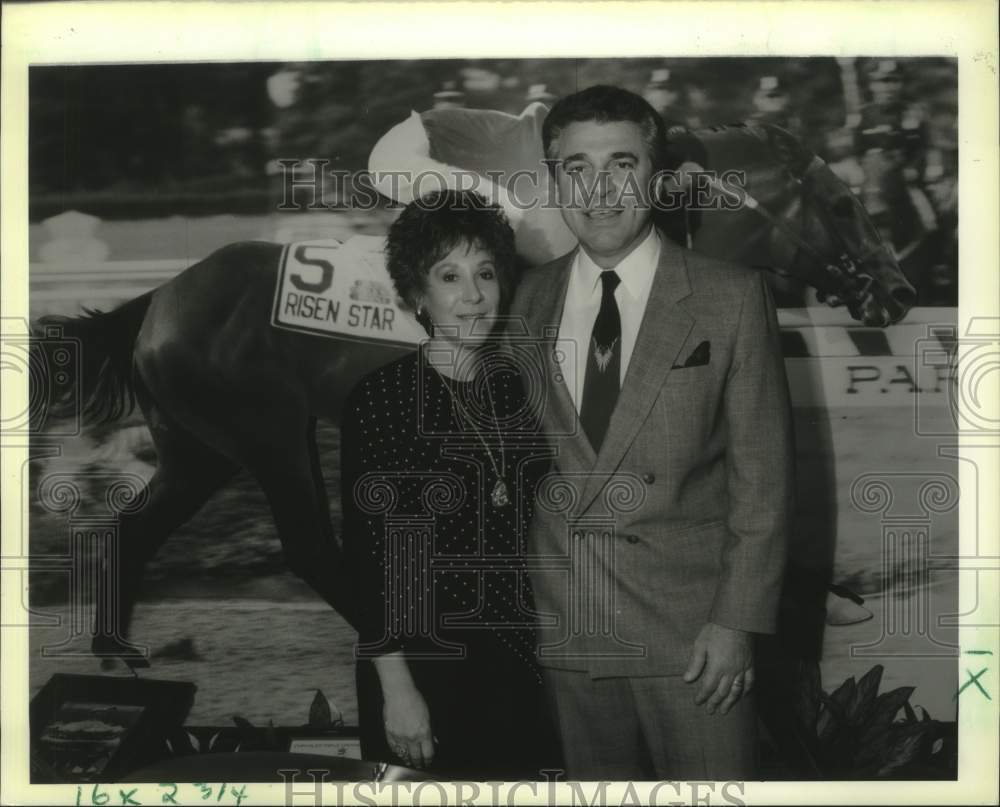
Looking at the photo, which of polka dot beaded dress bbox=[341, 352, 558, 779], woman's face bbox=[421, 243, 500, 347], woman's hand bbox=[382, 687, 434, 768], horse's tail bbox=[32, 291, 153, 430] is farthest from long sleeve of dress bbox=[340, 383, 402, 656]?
horse's tail bbox=[32, 291, 153, 430]

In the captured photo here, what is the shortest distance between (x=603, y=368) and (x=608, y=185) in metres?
0.54

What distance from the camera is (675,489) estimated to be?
3.28 metres

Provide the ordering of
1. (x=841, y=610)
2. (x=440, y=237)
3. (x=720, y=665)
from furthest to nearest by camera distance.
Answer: (x=841, y=610), (x=440, y=237), (x=720, y=665)

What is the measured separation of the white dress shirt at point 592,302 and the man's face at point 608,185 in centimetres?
3

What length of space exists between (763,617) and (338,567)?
1.27 metres

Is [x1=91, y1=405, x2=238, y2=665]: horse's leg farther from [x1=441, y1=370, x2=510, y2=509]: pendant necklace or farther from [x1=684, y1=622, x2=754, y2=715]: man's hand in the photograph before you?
[x1=684, y1=622, x2=754, y2=715]: man's hand

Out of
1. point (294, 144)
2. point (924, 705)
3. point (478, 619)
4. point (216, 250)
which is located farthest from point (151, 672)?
point (924, 705)

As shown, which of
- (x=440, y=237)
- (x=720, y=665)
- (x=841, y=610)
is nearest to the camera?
(x=720, y=665)

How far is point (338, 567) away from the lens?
11.4 ft

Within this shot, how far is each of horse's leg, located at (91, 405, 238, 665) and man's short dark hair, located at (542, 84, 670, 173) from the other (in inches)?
55.0

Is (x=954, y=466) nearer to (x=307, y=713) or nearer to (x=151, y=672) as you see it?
(x=307, y=713)

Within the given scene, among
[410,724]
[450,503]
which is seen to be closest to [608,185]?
[450,503]

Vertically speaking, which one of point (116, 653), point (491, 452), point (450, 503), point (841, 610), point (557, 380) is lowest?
point (116, 653)

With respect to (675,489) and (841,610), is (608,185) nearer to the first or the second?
(675,489)
